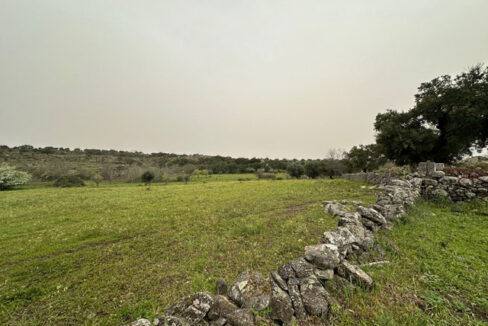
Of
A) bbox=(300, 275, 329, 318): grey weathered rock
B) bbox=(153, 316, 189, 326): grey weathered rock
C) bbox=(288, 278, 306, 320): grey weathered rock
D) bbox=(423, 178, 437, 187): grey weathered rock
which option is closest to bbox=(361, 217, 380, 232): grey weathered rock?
bbox=(300, 275, 329, 318): grey weathered rock

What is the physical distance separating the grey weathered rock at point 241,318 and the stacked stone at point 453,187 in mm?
14372

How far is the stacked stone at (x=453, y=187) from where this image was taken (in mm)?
9523

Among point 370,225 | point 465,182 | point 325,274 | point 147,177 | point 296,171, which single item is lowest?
point 147,177

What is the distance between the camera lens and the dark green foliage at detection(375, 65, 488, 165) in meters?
17.0

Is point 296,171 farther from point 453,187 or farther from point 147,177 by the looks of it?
point 453,187

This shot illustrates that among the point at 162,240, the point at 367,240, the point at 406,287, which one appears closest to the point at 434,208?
the point at 367,240

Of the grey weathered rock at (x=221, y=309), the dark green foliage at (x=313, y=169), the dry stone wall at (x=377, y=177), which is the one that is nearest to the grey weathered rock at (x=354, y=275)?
the grey weathered rock at (x=221, y=309)

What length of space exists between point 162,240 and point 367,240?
8018 millimetres

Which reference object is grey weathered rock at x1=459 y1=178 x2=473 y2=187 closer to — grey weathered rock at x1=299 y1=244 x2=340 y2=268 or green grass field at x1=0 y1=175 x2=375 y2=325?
green grass field at x1=0 y1=175 x2=375 y2=325

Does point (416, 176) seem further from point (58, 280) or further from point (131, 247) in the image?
point (58, 280)

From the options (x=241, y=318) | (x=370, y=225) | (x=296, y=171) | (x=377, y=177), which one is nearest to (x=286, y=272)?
(x=241, y=318)

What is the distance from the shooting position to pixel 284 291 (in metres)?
3.11

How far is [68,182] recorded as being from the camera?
133 ft

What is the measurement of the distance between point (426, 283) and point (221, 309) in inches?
168
